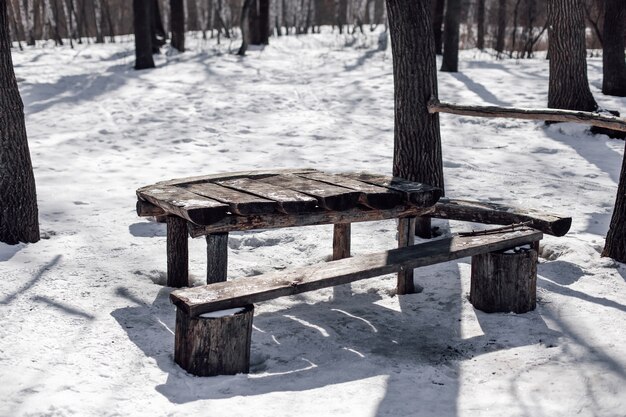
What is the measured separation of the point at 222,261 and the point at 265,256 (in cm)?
152

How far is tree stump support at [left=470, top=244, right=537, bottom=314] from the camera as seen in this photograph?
5.21m

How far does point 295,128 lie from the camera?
1133 cm

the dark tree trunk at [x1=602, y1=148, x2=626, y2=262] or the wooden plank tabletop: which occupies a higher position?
the wooden plank tabletop

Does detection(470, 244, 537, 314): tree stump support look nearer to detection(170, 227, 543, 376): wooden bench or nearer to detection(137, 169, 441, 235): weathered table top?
detection(170, 227, 543, 376): wooden bench

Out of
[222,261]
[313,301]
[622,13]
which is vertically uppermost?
[622,13]

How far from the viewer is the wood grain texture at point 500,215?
5.72 meters

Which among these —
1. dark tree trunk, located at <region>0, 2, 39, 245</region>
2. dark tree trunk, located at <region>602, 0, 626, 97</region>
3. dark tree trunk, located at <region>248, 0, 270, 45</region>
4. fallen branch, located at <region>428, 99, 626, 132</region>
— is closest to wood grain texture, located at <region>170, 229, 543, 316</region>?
fallen branch, located at <region>428, 99, 626, 132</region>

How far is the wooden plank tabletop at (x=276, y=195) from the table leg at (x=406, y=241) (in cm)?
28

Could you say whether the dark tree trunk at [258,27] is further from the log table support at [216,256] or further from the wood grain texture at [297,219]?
the log table support at [216,256]

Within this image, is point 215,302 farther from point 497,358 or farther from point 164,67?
point 164,67

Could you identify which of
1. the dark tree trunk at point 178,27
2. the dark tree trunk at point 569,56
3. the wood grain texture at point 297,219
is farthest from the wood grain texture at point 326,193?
the dark tree trunk at point 178,27

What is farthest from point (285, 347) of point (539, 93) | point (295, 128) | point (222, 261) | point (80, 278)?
point (539, 93)

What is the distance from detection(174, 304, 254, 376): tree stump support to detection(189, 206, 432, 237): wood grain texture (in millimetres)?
672

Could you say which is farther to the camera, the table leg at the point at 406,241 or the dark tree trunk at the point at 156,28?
the dark tree trunk at the point at 156,28
